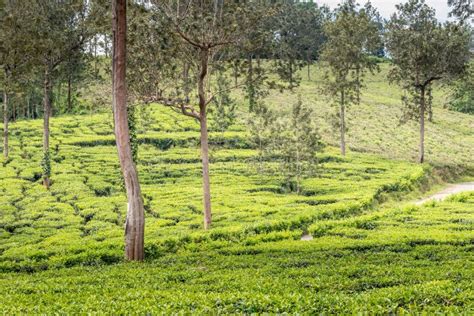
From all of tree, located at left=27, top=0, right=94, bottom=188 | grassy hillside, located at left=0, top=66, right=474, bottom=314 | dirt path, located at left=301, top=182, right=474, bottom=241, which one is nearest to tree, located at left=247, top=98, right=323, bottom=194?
grassy hillside, located at left=0, top=66, right=474, bottom=314

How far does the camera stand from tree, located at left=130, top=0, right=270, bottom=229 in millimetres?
25703

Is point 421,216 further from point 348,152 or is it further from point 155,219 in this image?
point 348,152

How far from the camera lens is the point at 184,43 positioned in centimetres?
2806

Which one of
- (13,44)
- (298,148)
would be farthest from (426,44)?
(13,44)

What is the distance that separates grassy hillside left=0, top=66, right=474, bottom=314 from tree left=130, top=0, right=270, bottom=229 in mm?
6276

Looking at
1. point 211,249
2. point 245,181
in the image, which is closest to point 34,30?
point 245,181

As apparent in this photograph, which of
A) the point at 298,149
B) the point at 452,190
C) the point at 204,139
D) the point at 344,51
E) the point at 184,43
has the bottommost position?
the point at 452,190

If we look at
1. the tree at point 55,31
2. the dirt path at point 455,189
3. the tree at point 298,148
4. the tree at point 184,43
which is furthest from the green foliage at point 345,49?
the tree at point 184,43

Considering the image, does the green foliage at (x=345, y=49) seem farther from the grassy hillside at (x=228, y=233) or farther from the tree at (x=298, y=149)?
the tree at (x=298, y=149)

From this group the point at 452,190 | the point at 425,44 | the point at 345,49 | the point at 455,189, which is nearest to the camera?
the point at 452,190

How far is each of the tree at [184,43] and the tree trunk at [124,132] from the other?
576 centimetres

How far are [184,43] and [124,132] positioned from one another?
974cm

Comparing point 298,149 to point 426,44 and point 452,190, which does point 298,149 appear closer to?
point 452,190

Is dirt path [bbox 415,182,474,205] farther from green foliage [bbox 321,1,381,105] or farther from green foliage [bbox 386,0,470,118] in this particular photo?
green foliage [bbox 321,1,381,105]
